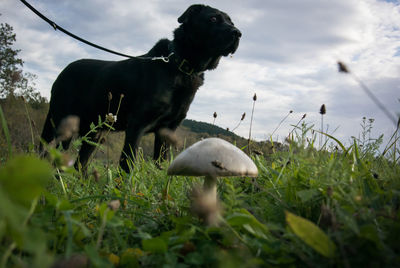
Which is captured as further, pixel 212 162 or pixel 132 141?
pixel 132 141

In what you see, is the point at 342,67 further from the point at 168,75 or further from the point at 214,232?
the point at 168,75

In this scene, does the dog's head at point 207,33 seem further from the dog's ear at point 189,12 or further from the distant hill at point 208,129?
the distant hill at point 208,129

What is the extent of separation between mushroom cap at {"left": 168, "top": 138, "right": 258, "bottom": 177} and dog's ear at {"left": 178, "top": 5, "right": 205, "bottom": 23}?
3377mm

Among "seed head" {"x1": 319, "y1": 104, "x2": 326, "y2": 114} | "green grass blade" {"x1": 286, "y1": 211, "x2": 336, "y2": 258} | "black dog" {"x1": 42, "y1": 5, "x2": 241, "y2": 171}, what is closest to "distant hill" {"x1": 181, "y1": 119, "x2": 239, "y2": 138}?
"black dog" {"x1": 42, "y1": 5, "x2": 241, "y2": 171}

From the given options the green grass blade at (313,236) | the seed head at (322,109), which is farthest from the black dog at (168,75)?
the green grass blade at (313,236)

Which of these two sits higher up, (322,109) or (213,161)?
(322,109)

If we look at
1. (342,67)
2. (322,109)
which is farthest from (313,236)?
(322,109)

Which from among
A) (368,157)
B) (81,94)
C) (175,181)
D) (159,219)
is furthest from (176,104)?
(159,219)

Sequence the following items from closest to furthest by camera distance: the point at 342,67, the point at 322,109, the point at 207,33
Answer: the point at 342,67 < the point at 322,109 < the point at 207,33

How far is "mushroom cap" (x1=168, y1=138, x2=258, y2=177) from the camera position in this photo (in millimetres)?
1290

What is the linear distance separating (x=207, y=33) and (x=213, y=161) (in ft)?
11.3

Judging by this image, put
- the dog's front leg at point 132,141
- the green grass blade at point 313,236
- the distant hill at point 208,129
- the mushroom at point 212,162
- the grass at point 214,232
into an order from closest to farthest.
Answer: the grass at point 214,232 → the green grass blade at point 313,236 → the mushroom at point 212,162 → the distant hill at point 208,129 → the dog's front leg at point 132,141

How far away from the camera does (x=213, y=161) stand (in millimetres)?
1271

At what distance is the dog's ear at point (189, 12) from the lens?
4.33 meters
